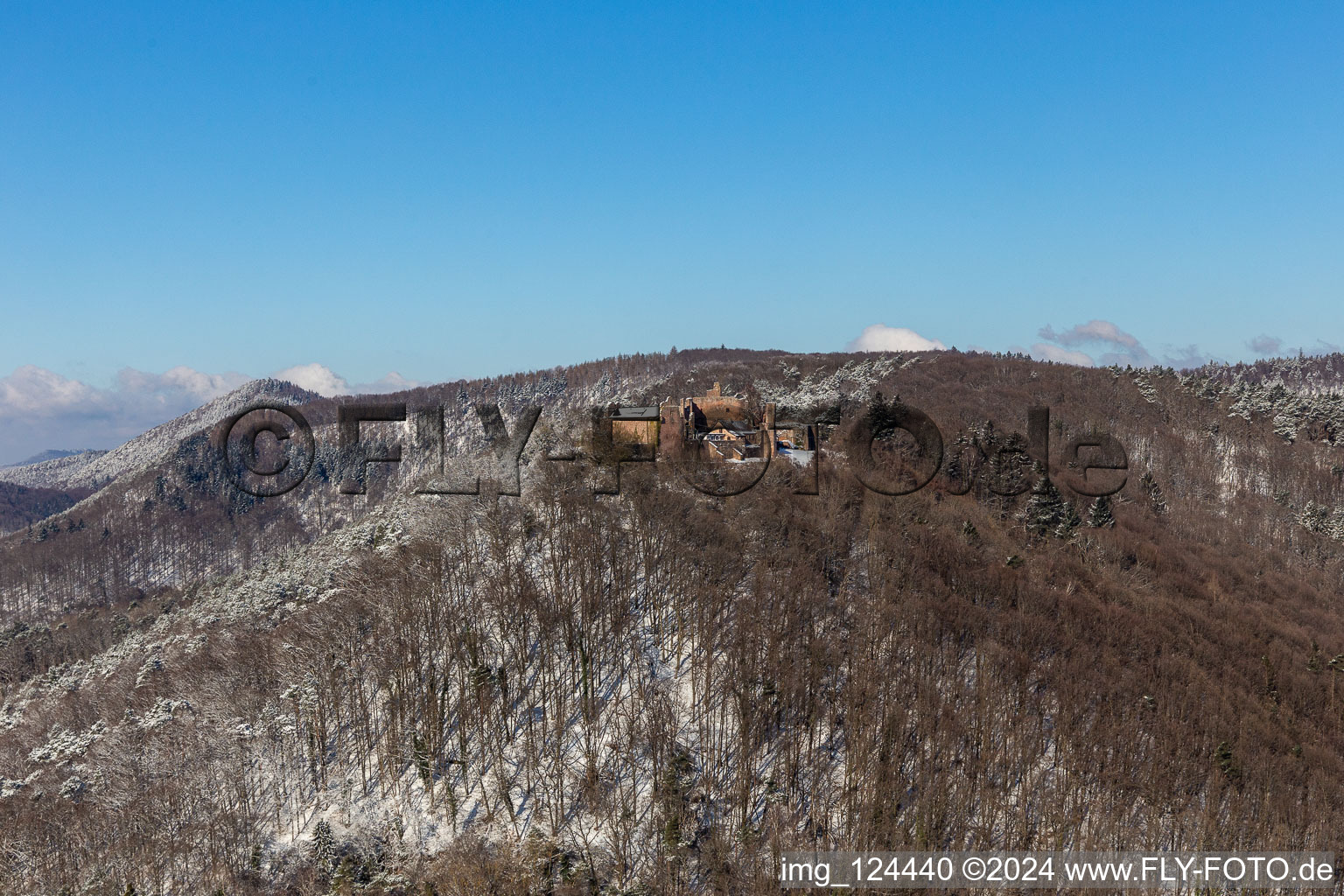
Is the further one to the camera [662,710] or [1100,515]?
[1100,515]

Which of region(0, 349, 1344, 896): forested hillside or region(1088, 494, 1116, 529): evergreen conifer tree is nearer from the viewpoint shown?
region(0, 349, 1344, 896): forested hillside

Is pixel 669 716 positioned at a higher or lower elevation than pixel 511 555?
lower

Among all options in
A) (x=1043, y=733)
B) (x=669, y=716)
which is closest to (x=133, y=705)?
(x=669, y=716)

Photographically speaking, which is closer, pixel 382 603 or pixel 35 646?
pixel 382 603

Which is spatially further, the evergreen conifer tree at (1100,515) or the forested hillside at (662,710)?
the evergreen conifer tree at (1100,515)

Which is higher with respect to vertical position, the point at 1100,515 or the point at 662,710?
the point at 1100,515

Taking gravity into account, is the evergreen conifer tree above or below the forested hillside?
above

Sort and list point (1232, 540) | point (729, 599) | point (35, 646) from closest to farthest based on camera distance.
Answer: point (729, 599) → point (1232, 540) → point (35, 646)

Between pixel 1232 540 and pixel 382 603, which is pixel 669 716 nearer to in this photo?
pixel 382 603
